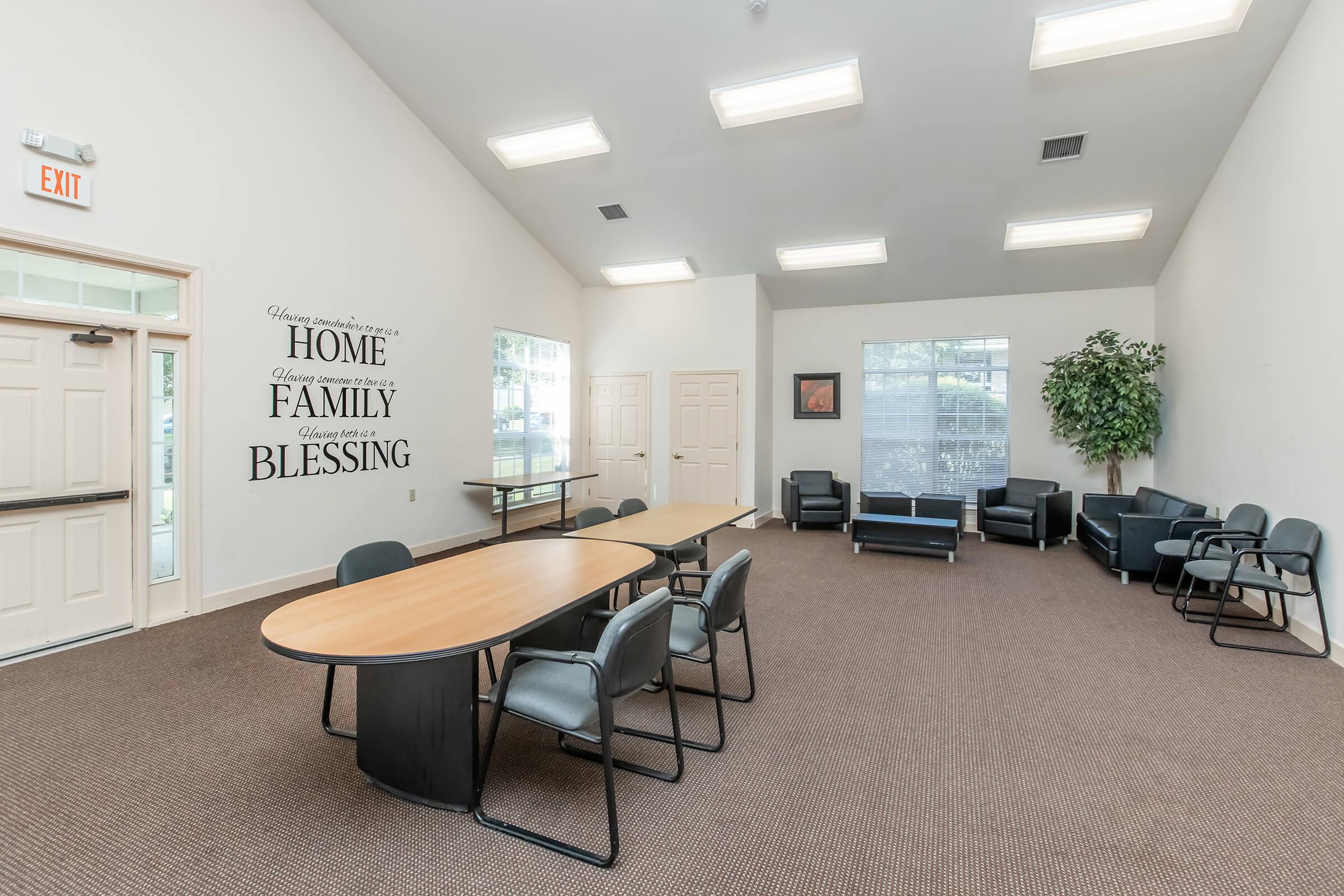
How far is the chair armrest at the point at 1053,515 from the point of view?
6.64m

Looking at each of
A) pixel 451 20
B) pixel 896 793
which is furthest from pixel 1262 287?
pixel 451 20

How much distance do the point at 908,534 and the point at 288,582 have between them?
561 centimetres

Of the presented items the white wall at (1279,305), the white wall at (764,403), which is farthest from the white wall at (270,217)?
the white wall at (1279,305)

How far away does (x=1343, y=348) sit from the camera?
11.4ft

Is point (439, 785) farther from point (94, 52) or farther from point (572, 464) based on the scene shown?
point (572, 464)

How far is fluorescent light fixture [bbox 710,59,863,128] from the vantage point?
4711 millimetres

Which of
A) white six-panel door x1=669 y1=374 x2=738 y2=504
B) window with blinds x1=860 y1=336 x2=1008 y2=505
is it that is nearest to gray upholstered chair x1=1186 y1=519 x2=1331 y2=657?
window with blinds x1=860 y1=336 x2=1008 y2=505

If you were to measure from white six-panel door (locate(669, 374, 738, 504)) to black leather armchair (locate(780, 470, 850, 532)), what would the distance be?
2.33 ft

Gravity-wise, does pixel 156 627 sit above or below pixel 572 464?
below

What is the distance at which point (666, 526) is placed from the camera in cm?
387

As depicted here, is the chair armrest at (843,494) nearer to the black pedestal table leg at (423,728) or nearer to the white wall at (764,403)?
the white wall at (764,403)

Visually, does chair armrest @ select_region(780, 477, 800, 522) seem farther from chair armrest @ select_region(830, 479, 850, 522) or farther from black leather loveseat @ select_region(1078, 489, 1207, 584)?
black leather loveseat @ select_region(1078, 489, 1207, 584)

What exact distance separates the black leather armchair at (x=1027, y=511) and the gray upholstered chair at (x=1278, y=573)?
237 centimetres

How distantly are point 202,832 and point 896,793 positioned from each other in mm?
2437
